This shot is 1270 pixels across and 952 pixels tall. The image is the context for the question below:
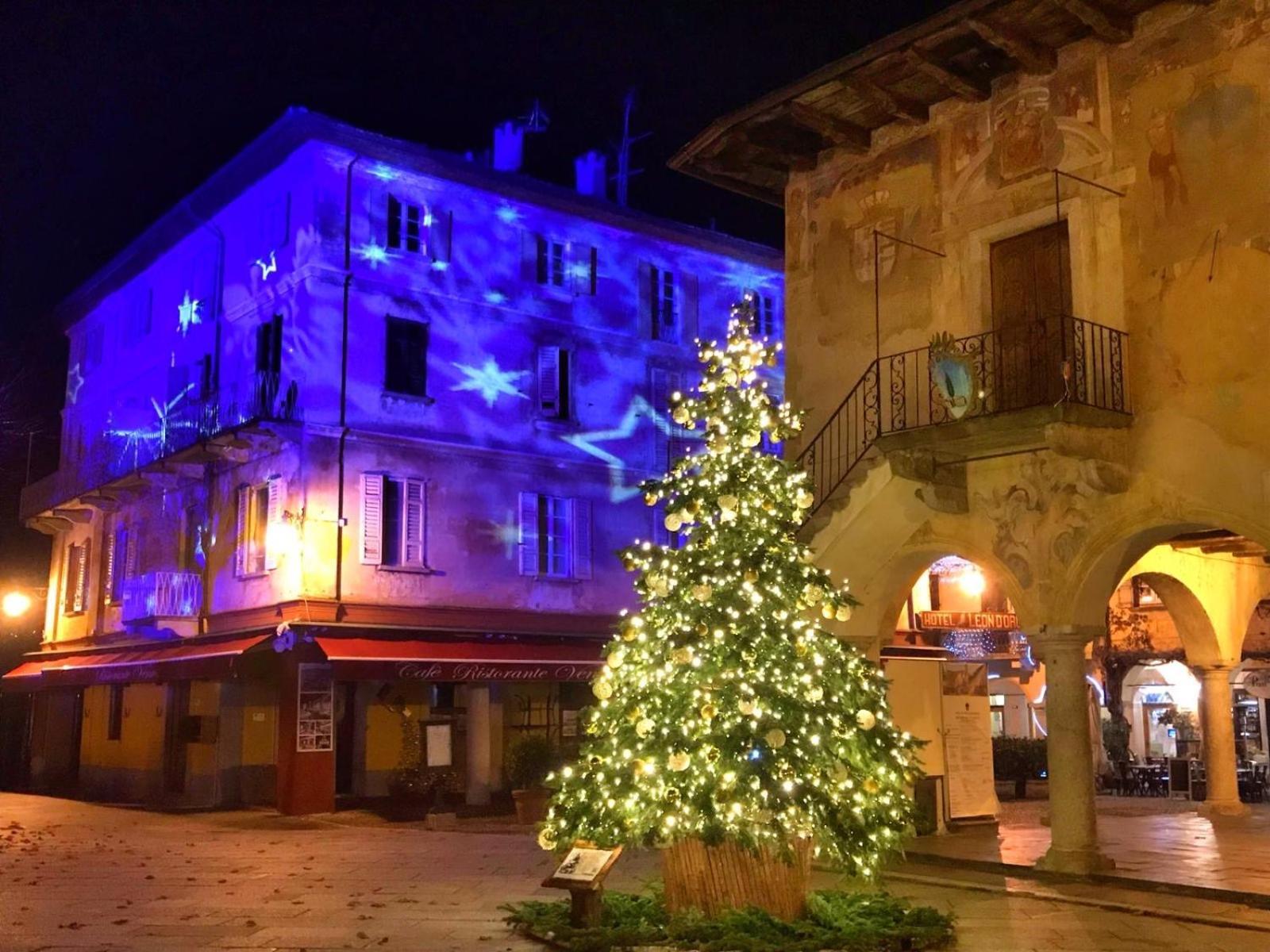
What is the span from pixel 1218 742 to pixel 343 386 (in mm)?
15382

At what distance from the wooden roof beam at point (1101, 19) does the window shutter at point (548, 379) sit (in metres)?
14.6

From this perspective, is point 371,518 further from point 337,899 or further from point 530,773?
point 337,899

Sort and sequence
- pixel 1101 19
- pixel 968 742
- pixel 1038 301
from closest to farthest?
pixel 1101 19, pixel 1038 301, pixel 968 742

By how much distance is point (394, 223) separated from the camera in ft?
79.0

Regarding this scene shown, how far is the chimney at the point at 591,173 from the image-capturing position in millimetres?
27766

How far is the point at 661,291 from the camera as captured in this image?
27906 mm

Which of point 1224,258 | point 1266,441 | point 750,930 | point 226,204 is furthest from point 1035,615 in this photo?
point 226,204

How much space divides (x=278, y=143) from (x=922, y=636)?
48.6 feet

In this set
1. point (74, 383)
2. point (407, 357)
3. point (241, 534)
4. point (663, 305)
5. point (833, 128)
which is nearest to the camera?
point (833, 128)

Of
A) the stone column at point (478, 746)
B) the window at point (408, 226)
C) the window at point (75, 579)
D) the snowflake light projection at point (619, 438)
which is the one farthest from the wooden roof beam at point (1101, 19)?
the window at point (75, 579)

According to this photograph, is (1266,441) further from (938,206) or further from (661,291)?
(661,291)

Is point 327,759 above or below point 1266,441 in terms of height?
below

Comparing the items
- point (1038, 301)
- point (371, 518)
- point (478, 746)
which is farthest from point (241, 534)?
point (1038, 301)

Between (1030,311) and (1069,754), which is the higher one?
(1030,311)
